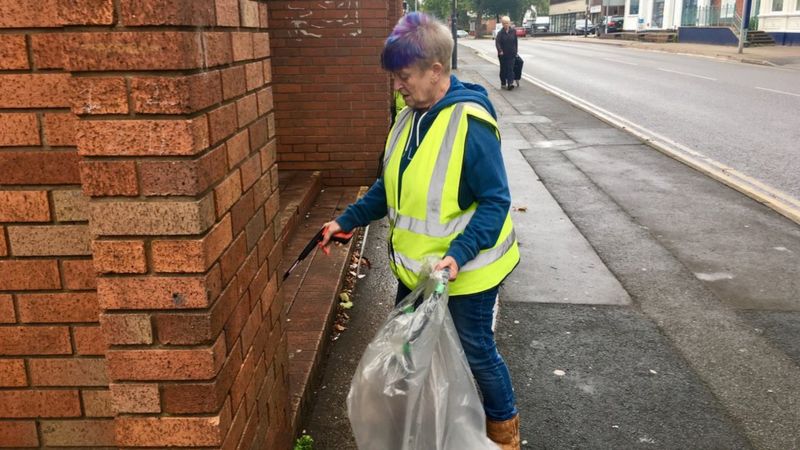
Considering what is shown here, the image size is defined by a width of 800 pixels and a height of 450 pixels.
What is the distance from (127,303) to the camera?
170 cm

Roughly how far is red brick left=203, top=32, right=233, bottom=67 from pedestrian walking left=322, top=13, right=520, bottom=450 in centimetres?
75

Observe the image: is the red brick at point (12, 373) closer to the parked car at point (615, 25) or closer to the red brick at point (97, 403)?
the red brick at point (97, 403)

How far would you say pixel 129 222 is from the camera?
165 cm

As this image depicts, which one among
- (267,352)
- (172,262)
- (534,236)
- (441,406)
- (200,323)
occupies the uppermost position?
(172,262)

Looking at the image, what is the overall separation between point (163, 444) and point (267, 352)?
2.02ft

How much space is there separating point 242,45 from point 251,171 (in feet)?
1.18

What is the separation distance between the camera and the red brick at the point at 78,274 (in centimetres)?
189

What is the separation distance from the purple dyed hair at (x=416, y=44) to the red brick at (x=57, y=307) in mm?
1237

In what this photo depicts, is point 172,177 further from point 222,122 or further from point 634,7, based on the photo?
point 634,7

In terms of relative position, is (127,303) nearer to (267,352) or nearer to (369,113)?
(267,352)

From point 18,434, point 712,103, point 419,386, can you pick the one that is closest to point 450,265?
point 419,386

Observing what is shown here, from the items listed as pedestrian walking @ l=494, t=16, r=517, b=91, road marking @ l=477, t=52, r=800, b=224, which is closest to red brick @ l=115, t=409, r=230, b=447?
road marking @ l=477, t=52, r=800, b=224

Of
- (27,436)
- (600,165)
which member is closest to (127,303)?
(27,436)

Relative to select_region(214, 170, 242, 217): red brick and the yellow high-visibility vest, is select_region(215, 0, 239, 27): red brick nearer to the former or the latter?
select_region(214, 170, 242, 217): red brick
